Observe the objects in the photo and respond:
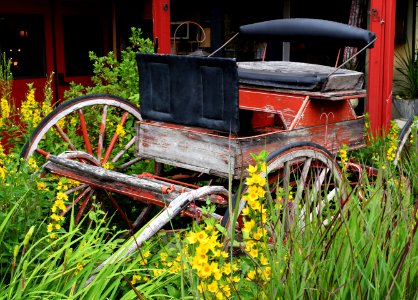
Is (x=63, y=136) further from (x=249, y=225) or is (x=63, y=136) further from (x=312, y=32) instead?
(x=249, y=225)

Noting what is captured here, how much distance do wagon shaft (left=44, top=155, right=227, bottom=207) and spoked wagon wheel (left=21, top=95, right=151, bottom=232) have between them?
7 centimetres

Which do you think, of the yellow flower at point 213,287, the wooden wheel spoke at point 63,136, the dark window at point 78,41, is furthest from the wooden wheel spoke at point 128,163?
the dark window at point 78,41

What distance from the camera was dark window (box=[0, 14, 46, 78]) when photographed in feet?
29.8

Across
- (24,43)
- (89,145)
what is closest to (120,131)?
(89,145)

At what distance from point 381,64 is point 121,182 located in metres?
3.26

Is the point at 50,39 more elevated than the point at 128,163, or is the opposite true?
the point at 50,39

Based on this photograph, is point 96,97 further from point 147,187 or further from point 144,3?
point 144,3

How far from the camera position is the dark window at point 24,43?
9078 millimetres

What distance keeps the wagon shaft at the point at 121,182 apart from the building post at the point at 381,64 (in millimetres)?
2968

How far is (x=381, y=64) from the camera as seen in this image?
6.56 metres

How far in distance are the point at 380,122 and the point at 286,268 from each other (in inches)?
169

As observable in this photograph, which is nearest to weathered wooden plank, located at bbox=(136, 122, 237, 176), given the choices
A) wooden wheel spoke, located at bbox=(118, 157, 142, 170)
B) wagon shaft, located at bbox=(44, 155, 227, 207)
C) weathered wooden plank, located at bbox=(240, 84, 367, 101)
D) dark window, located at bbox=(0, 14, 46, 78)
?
wagon shaft, located at bbox=(44, 155, 227, 207)

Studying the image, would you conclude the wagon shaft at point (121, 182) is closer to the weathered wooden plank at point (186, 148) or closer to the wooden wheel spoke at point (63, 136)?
the weathered wooden plank at point (186, 148)

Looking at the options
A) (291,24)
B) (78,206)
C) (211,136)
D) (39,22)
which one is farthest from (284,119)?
(39,22)
